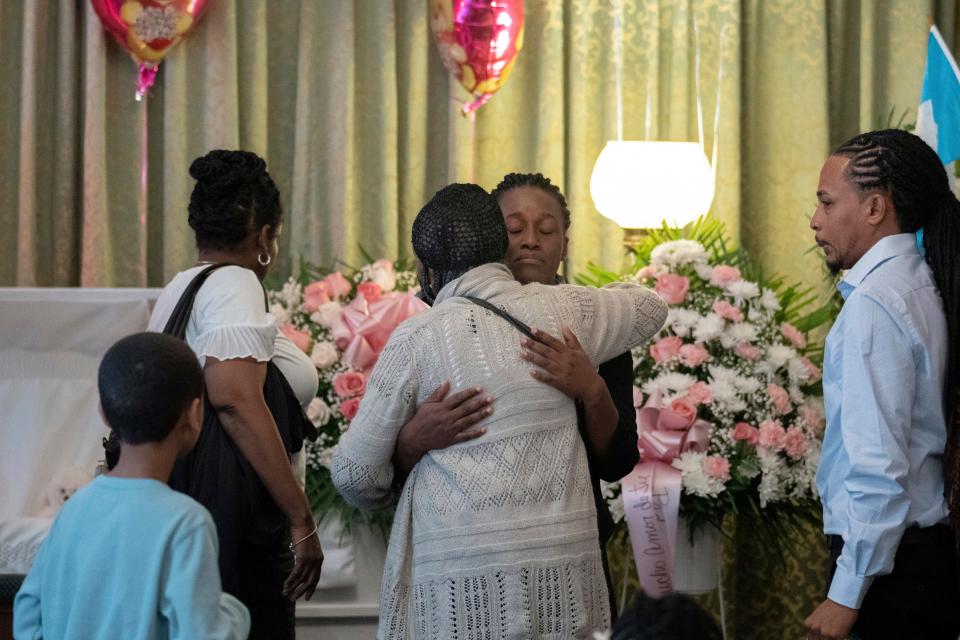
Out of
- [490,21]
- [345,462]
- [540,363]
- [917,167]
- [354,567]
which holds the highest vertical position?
[490,21]

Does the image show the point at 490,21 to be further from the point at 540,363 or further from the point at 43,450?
the point at 540,363

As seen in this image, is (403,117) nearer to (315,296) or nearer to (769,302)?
(315,296)

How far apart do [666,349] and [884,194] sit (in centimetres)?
151

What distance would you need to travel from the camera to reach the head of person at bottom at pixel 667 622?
46.0 inches

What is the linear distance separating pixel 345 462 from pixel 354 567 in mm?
1592

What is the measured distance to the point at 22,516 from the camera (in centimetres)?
346

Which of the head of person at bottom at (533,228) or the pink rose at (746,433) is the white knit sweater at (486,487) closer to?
the head of person at bottom at (533,228)

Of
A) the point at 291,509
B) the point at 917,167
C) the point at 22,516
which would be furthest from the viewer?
the point at 22,516

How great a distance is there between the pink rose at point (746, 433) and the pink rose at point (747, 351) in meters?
0.24

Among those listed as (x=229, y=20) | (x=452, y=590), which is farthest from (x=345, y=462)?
(x=229, y=20)

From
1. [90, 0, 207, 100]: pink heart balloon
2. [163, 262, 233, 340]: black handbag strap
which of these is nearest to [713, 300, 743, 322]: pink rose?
[163, 262, 233, 340]: black handbag strap

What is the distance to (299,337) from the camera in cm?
388

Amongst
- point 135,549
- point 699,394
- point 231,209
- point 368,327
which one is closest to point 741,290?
point 699,394

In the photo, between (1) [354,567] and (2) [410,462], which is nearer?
(2) [410,462]
